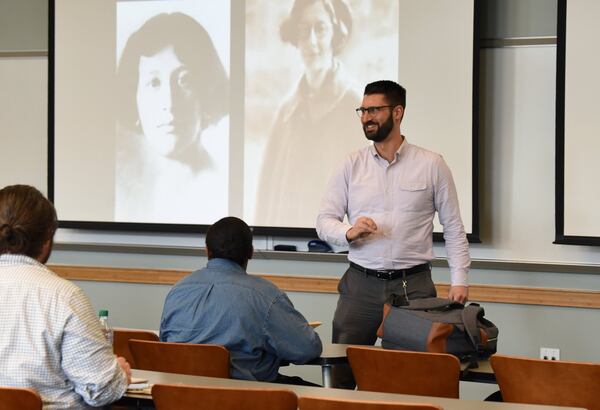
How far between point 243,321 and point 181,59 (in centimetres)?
324

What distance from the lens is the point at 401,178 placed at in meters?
4.05

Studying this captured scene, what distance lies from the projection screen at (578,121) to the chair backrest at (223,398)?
3.13 meters

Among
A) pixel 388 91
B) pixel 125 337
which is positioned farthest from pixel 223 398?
pixel 388 91

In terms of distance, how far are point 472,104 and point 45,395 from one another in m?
3.53

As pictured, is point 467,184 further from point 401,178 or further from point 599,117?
point 401,178

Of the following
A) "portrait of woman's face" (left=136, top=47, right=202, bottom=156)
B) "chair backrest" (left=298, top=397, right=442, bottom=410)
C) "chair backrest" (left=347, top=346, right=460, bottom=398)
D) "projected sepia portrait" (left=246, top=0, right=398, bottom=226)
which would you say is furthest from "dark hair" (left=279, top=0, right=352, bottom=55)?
"chair backrest" (left=298, top=397, right=442, bottom=410)

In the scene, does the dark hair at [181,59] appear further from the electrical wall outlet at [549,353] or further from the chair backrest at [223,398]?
the chair backrest at [223,398]

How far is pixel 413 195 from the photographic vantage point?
4.03 meters

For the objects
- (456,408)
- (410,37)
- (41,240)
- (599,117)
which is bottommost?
(456,408)

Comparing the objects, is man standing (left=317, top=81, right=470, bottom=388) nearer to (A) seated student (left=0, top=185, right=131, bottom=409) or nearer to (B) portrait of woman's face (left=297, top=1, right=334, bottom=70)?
(B) portrait of woman's face (left=297, top=1, right=334, bottom=70)

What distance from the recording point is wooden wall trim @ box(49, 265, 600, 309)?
507 centimetres

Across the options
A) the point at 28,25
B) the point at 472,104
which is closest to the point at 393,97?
the point at 472,104

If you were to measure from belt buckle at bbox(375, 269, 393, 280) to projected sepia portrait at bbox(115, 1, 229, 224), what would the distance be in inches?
83.5

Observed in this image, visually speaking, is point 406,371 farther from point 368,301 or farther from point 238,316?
point 368,301
